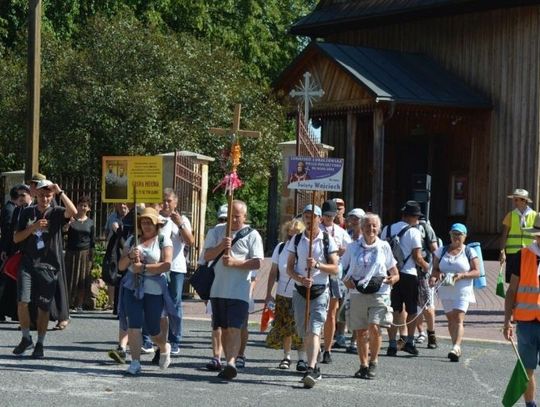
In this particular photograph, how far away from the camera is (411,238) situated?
13.8 metres

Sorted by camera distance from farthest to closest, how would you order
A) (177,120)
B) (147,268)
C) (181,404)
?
(177,120)
(147,268)
(181,404)

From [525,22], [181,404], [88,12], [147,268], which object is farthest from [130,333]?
[88,12]

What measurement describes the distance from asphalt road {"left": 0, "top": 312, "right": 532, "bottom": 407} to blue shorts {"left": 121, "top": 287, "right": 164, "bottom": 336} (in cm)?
45

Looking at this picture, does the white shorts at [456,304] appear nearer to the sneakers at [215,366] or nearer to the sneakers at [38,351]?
the sneakers at [215,366]

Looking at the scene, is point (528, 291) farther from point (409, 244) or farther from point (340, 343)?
point (340, 343)

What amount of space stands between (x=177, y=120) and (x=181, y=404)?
20013 mm

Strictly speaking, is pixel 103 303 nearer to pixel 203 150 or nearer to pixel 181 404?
pixel 181 404

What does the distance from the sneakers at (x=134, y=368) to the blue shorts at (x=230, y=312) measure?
0.85 metres

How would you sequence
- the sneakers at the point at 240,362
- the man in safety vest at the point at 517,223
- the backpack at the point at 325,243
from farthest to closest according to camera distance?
1. the man in safety vest at the point at 517,223
2. the sneakers at the point at 240,362
3. the backpack at the point at 325,243

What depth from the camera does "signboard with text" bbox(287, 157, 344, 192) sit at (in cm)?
1367

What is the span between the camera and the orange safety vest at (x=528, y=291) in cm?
936

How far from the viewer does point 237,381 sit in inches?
444

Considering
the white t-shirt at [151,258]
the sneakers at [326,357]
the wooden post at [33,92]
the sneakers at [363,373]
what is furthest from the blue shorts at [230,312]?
the wooden post at [33,92]

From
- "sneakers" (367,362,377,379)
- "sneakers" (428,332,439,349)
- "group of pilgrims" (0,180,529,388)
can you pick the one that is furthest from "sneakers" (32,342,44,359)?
"sneakers" (428,332,439,349)
